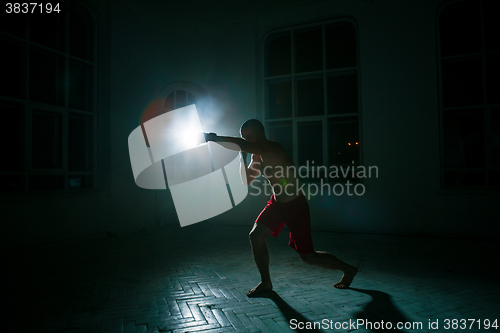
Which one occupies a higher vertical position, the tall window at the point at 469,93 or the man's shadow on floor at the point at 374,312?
the tall window at the point at 469,93

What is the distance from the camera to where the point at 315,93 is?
26.8 feet

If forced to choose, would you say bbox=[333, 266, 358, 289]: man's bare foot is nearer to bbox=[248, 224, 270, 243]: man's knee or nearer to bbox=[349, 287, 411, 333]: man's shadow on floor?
bbox=[349, 287, 411, 333]: man's shadow on floor

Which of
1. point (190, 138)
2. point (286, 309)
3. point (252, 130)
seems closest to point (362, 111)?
point (190, 138)

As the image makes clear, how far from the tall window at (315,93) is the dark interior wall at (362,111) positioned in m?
0.31

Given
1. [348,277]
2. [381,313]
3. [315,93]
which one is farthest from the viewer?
[315,93]

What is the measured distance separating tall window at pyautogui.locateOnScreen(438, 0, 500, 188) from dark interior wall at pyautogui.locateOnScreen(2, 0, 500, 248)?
32 centimetres

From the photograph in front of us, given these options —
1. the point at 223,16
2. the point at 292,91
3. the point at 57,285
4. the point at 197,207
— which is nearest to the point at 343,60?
the point at 292,91

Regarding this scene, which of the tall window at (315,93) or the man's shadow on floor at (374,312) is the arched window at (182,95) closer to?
the tall window at (315,93)

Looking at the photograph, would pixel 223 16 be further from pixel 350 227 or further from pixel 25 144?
pixel 350 227

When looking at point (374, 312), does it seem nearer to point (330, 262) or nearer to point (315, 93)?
point (330, 262)

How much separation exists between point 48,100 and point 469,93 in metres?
8.58

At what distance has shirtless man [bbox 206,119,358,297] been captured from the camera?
3410mm

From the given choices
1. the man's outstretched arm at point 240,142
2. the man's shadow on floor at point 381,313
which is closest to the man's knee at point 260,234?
the man's outstretched arm at point 240,142

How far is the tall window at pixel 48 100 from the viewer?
18.3 feet
